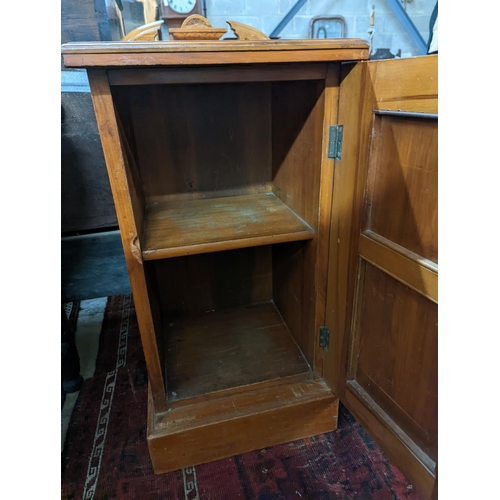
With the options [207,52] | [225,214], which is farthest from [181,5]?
[207,52]

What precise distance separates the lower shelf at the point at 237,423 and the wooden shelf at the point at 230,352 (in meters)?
0.05

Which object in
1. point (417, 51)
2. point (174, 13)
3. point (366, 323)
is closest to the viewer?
point (366, 323)

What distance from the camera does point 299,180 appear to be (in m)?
1.02

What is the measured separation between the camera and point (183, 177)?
4.07 feet

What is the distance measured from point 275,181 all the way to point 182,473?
3.07 ft

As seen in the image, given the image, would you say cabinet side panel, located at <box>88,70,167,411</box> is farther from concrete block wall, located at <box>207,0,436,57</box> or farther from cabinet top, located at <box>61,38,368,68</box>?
concrete block wall, located at <box>207,0,436,57</box>

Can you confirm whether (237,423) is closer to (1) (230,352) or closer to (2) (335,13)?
(1) (230,352)

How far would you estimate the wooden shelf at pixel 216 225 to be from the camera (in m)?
0.90

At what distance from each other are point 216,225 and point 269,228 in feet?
0.49

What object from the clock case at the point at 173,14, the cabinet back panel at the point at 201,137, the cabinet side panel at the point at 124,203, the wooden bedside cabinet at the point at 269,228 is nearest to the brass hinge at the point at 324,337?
the wooden bedside cabinet at the point at 269,228

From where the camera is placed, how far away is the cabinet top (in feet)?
2.10

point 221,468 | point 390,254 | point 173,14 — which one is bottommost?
point 221,468
